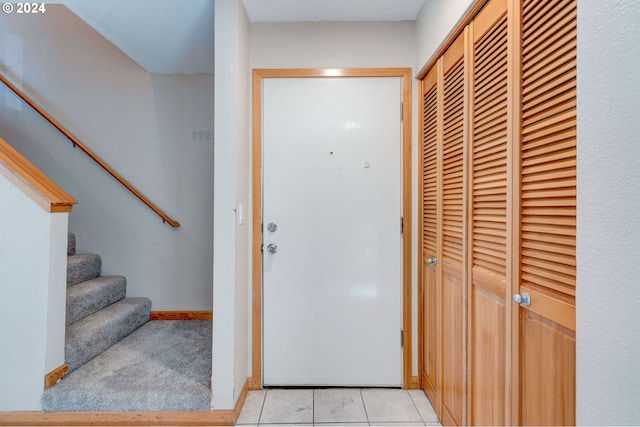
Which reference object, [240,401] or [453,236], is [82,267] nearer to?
[240,401]

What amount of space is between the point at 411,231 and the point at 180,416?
1660 millimetres

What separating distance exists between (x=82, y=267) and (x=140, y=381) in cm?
123

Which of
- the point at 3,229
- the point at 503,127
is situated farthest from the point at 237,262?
the point at 503,127

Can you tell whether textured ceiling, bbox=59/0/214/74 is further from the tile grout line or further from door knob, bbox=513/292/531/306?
the tile grout line

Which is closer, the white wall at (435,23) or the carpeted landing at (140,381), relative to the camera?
the white wall at (435,23)

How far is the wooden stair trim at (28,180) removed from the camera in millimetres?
1619

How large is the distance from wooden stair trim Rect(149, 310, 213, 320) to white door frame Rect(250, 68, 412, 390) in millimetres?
930

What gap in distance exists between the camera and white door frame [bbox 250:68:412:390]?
198 cm

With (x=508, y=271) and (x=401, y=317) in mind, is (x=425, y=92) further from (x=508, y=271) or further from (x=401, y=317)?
(x=401, y=317)

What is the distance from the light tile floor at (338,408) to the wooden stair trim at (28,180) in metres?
1.53

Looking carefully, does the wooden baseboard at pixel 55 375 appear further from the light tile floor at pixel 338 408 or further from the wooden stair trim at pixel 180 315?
the light tile floor at pixel 338 408

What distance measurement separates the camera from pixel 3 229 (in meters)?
1.64

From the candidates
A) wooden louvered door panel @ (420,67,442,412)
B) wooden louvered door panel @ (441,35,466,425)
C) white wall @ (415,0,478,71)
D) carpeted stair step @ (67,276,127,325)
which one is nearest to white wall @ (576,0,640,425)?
wooden louvered door panel @ (441,35,466,425)

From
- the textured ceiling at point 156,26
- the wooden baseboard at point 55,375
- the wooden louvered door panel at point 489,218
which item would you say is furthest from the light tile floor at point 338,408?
the textured ceiling at point 156,26
